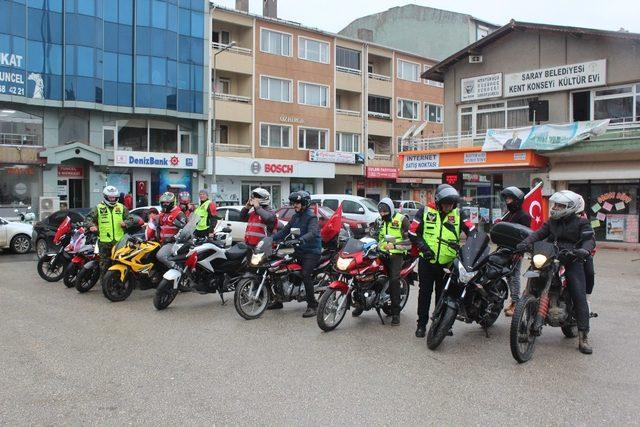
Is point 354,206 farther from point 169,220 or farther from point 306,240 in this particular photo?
point 306,240

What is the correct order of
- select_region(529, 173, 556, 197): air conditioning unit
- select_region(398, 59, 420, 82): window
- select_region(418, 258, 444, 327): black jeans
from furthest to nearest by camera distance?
select_region(398, 59, 420, 82): window → select_region(529, 173, 556, 197): air conditioning unit → select_region(418, 258, 444, 327): black jeans

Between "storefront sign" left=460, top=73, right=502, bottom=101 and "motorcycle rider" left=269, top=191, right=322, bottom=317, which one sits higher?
"storefront sign" left=460, top=73, right=502, bottom=101

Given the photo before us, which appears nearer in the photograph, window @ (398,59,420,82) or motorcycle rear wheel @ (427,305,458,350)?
motorcycle rear wheel @ (427,305,458,350)

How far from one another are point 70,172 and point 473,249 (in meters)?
27.6

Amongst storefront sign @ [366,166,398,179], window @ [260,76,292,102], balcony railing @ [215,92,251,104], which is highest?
window @ [260,76,292,102]

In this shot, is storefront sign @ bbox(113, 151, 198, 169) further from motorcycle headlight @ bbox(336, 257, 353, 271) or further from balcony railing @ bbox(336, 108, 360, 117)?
motorcycle headlight @ bbox(336, 257, 353, 271)

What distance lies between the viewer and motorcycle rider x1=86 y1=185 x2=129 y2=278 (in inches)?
389

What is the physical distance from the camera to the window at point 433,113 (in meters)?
45.4

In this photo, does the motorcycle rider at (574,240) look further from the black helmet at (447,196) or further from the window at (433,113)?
the window at (433,113)

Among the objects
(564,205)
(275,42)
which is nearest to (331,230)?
(564,205)

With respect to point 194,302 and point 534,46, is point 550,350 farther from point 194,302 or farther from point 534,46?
point 534,46

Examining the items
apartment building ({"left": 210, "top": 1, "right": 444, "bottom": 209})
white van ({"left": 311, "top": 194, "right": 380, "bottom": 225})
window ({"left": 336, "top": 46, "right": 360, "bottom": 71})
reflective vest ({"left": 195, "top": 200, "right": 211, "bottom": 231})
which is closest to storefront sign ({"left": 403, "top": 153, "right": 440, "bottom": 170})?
white van ({"left": 311, "top": 194, "right": 380, "bottom": 225})

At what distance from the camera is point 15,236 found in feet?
58.7

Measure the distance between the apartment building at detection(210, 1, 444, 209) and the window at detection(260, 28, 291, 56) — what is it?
6cm
